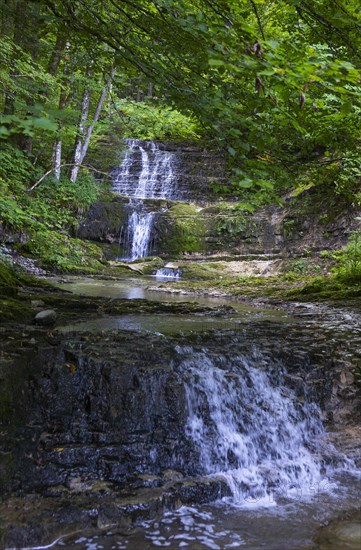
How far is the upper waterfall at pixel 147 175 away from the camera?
2314cm

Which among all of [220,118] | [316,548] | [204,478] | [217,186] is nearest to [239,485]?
[204,478]

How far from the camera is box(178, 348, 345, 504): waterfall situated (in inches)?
141

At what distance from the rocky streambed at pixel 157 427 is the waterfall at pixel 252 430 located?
1 centimetres

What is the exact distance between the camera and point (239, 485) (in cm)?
344

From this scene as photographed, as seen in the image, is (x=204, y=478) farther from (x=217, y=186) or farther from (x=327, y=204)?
(x=327, y=204)

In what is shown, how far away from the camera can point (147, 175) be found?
939 inches

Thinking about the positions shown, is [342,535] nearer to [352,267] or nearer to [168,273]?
[352,267]

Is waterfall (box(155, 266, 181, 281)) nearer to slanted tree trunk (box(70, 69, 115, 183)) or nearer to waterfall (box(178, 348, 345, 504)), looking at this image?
slanted tree trunk (box(70, 69, 115, 183))

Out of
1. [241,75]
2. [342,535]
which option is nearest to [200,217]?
[241,75]

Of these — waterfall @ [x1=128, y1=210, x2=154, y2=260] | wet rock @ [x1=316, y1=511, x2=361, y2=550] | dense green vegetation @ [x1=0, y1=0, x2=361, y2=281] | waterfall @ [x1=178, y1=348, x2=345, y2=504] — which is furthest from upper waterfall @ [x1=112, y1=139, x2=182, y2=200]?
wet rock @ [x1=316, y1=511, x2=361, y2=550]

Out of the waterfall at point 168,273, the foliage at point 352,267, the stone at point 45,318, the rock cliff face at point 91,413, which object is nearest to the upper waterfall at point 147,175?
the waterfall at point 168,273

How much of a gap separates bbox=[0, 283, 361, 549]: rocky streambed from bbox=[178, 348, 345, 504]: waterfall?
0.01 meters

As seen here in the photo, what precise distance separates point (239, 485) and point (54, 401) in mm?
1647

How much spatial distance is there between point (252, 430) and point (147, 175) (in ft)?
69.6
